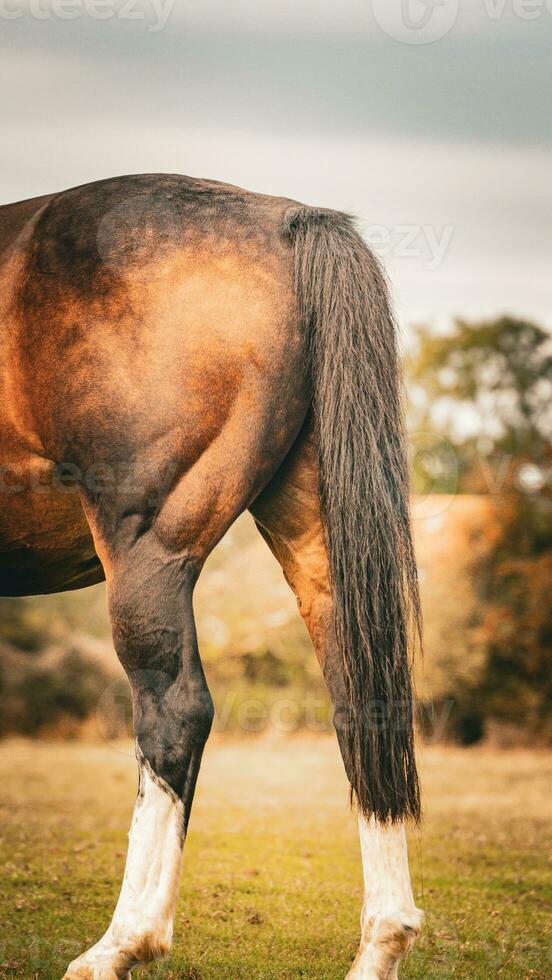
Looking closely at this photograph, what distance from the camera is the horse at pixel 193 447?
121 inches

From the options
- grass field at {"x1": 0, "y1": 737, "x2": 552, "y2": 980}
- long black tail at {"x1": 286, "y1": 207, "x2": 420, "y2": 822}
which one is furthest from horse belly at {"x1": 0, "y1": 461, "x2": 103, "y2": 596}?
grass field at {"x1": 0, "y1": 737, "x2": 552, "y2": 980}

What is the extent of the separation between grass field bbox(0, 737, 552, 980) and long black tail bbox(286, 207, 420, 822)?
0.32 meters

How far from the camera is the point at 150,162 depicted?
12406 mm

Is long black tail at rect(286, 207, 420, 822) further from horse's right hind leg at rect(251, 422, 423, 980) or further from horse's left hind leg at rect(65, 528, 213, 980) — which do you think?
horse's left hind leg at rect(65, 528, 213, 980)

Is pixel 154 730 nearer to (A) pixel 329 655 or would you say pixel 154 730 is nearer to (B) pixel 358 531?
(A) pixel 329 655

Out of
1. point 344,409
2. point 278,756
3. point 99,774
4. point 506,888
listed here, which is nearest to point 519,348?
point 278,756

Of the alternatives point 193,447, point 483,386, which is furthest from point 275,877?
point 483,386

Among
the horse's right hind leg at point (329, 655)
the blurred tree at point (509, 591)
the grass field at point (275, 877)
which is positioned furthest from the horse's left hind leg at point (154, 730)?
the blurred tree at point (509, 591)

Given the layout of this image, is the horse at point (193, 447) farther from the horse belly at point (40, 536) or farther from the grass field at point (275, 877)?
the grass field at point (275, 877)

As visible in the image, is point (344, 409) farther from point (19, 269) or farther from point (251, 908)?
point (251, 908)

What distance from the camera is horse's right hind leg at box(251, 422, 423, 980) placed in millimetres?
3178

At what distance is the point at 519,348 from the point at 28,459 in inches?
932

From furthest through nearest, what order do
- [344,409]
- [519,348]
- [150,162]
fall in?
1. [519,348]
2. [150,162]
3. [344,409]

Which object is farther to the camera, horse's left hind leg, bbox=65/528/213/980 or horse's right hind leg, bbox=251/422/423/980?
horse's right hind leg, bbox=251/422/423/980
